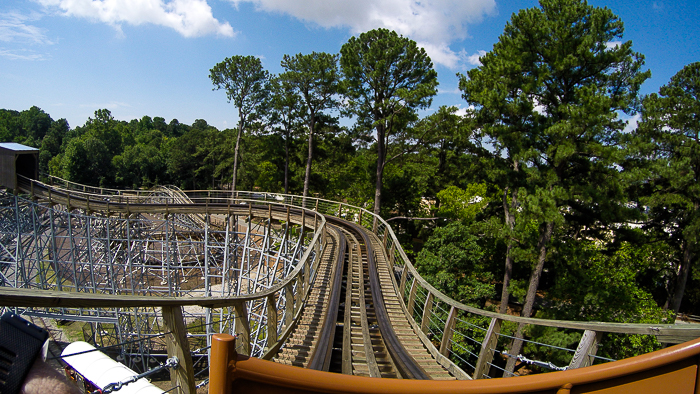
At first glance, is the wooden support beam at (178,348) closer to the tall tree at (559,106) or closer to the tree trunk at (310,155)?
the tall tree at (559,106)

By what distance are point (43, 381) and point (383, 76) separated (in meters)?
22.0

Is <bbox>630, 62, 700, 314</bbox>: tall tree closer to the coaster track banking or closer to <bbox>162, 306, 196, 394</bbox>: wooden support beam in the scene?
the coaster track banking

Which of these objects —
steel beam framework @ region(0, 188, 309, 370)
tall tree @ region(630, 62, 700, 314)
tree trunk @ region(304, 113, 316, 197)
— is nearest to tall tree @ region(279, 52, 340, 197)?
tree trunk @ region(304, 113, 316, 197)

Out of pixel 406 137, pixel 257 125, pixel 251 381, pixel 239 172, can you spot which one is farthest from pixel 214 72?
pixel 251 381

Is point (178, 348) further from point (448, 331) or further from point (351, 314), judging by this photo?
point (351, 314)

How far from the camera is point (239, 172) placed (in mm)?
35469

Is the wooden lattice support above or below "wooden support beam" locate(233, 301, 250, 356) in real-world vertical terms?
below

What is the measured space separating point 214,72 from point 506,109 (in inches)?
947

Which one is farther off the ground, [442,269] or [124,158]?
[124,158]

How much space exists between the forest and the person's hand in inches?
517

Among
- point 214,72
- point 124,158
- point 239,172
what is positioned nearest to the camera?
point 214,72

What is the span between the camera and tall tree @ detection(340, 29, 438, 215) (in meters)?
20.7

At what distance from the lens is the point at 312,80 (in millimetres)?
26328

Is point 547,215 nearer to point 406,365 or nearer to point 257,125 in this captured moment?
point 406,365
